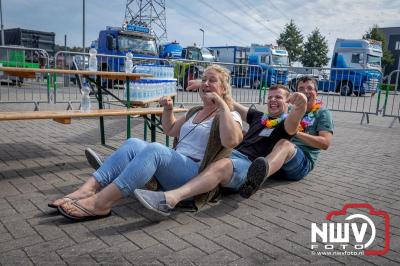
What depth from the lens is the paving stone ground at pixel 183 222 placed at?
2.30 m

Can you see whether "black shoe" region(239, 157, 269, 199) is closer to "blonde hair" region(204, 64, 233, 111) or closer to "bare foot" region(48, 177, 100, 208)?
"blonde hair" region(204, 64, 233, 111)

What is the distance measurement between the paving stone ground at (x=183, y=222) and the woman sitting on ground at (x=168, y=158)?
0.18m

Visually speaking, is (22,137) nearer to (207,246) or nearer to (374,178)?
(207,246)

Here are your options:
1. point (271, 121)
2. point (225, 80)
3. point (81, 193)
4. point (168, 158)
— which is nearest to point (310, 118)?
point (271, 121)

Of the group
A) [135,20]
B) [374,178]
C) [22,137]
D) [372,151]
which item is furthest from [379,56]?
[135,20]

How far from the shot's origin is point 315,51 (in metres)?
44.0

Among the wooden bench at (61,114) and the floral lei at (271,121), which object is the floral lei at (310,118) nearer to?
the floral lei at (271,121)

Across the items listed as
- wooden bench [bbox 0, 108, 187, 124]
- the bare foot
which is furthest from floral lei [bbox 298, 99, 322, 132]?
the bare foot

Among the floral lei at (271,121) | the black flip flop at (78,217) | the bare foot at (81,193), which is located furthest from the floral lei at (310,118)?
the black flip flop at (78,217)

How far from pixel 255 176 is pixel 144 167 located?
3.12 feet

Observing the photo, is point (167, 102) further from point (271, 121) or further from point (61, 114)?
point (61, 114)

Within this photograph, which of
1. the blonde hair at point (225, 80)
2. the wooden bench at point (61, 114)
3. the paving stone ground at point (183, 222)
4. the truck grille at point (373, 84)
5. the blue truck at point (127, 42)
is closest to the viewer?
the paving stone ground at point (183, 222)

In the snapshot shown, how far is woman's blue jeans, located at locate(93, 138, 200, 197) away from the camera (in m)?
2.60

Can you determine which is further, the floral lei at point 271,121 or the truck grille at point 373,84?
the truck grille at point 373,84
